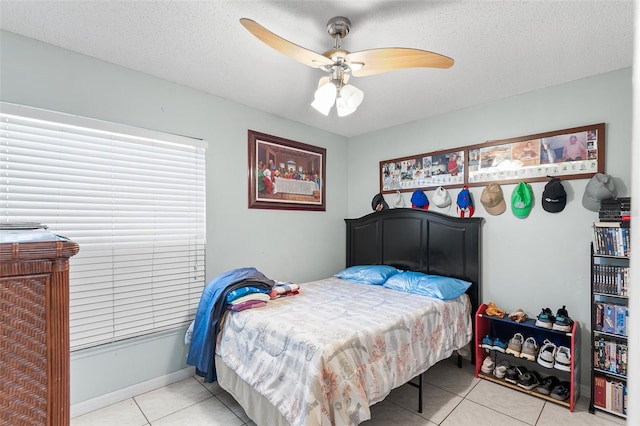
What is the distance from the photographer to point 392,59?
177cm

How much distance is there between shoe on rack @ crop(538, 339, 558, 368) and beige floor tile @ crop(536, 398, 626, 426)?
0.97ft

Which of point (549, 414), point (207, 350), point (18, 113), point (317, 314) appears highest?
point (18, 113)

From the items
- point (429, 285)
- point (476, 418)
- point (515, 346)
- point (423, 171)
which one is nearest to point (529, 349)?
point (515, 346)

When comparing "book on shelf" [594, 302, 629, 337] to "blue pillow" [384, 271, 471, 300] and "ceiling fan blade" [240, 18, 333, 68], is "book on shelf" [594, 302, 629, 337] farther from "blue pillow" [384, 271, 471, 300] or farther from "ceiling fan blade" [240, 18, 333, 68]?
"ceiling fan blade" [240, 18, 333, 68]

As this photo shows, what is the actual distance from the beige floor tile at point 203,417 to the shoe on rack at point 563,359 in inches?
95.8

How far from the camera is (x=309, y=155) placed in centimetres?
380

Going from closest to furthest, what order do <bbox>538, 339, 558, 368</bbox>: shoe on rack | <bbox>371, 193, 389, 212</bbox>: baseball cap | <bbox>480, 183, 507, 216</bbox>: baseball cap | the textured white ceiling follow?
the textured white ceiling < <bbox>538, 339, 558, 368</bbox>: shoe on rack < <bbox>480, 183, 507, 216</bbox>: baseball cap < <bbox>371, 193, 389, 212</bbox>: baseball cap

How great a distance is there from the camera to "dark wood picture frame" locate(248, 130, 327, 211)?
3256 millimetres

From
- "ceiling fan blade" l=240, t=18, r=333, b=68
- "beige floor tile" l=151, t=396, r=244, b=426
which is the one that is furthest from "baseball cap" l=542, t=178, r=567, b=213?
"beige floor tile" l=151, t=396, r=244, b=426

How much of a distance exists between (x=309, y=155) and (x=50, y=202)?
2501 mm

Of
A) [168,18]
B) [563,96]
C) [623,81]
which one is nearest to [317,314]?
[168,18]

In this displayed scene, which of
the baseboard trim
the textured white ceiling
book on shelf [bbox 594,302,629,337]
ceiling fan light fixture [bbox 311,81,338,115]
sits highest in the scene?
the textured white ceiling

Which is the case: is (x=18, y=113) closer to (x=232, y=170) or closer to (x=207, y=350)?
(x=232, y=170)

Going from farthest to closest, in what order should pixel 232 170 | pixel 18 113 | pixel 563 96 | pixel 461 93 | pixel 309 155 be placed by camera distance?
pixel 309 155 → pixel 232 170 → pixel 461 93 → pixel 563 96 → pixel 18 113
